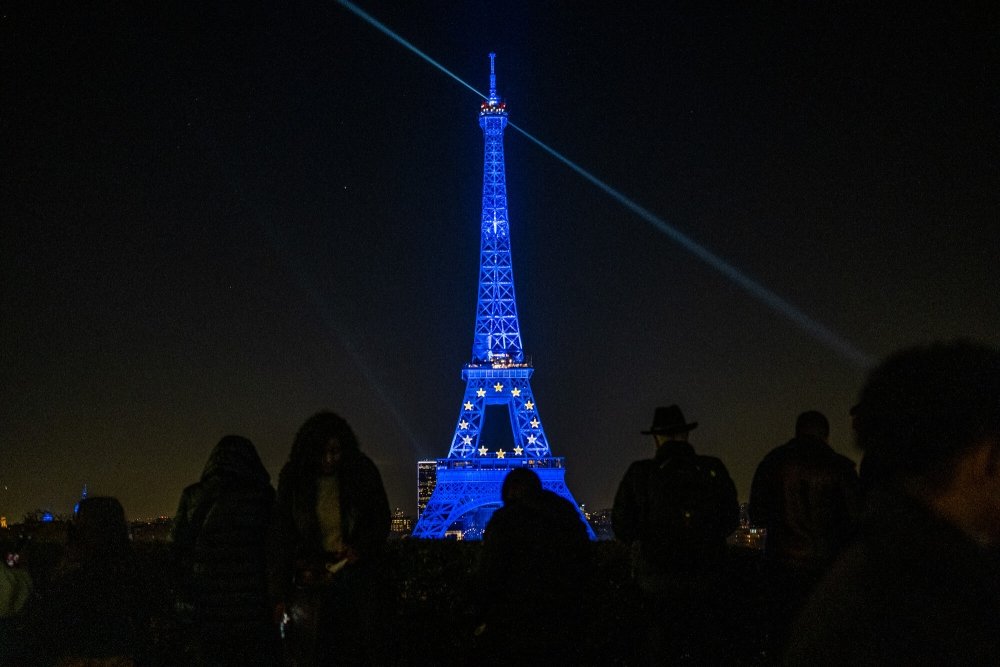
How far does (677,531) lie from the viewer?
702 centimetres

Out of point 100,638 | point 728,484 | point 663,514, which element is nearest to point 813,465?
point 728,484

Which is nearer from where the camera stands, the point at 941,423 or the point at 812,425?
the point at 941,423

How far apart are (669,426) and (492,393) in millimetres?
49363

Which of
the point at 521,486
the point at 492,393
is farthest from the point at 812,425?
the point at 492,393

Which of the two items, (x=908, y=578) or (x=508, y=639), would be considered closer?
(x=908, y=578)

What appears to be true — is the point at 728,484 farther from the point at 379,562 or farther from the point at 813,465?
the point at 379,562

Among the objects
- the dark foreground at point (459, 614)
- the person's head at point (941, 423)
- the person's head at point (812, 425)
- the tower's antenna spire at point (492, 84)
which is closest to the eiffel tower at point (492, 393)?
the tower's antenna spire at point (492, 84)

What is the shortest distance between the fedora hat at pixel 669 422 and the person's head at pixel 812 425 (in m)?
1.13

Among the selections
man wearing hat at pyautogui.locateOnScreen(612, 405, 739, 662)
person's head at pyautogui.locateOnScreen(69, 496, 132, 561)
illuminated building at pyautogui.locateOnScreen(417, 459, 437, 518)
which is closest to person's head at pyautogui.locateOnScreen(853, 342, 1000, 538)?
man wearing hat at pyautogui.locateOnScreen(612, 405, 739, 662)

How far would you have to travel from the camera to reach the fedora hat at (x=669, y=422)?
7316 mm

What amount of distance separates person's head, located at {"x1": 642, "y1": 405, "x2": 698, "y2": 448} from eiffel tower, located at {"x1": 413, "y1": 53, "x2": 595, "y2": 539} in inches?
1767

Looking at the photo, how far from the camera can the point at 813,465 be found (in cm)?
788

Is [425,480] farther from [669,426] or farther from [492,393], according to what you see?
[669,426]

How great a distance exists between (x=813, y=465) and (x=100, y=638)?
4.89m
